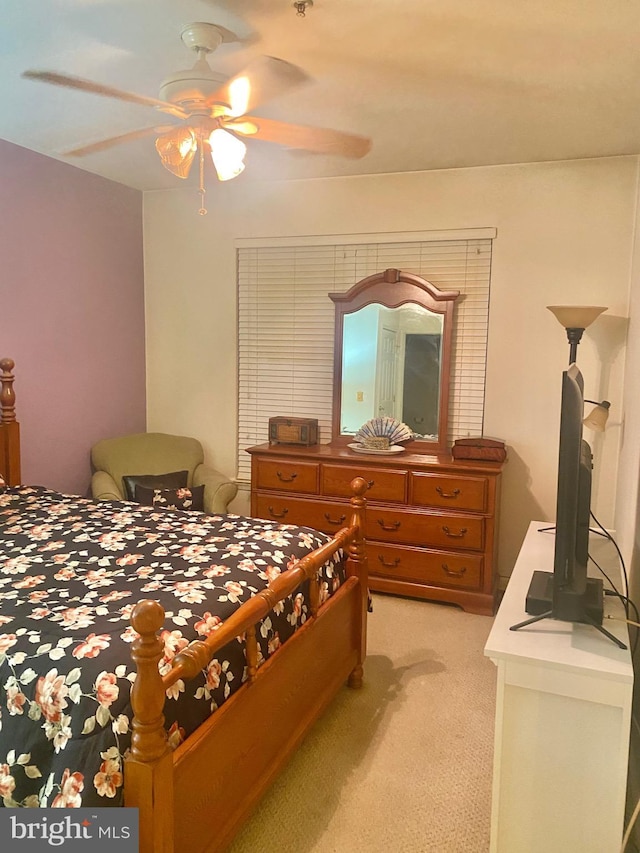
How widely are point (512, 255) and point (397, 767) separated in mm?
2763

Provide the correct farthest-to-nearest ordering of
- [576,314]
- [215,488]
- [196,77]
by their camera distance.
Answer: [215,488] → [576,314] → [196,77]

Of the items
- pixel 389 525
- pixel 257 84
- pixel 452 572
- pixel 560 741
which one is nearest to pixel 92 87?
pixel 257 84

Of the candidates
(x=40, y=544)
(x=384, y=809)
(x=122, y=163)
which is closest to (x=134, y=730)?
(x=384, y=809)

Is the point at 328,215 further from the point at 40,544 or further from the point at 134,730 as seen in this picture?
the point at 134,730

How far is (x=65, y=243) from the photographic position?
3807 mm

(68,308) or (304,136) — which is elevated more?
(304,136)

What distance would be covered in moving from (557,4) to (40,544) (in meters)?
2.52

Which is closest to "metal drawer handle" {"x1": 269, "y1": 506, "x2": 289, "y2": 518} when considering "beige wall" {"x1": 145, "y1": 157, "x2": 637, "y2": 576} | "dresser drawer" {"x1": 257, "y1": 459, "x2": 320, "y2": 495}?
"dresser drawer" {"x1": 257, "y1": 459, "x2": 320, "y2": 495}

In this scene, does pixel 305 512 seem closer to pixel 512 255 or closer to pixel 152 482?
pixel 152 482

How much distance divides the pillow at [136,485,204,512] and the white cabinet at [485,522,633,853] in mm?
2581

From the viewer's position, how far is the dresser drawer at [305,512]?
12.7 ft

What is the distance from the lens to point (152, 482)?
4.02m

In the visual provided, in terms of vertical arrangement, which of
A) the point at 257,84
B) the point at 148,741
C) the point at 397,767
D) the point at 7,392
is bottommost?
the point at 397,767

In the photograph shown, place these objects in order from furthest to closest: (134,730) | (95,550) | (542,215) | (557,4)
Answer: (542,215)
(95,550)
(557,4)
(134,730)
